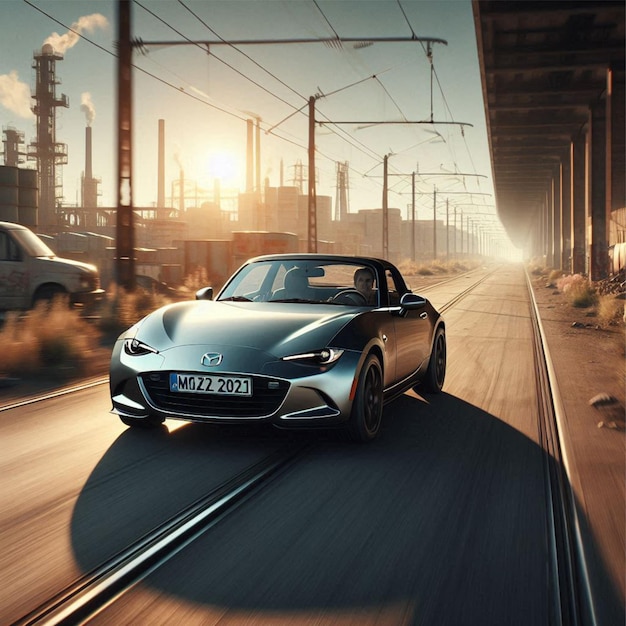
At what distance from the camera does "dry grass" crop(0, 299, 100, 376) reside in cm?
963

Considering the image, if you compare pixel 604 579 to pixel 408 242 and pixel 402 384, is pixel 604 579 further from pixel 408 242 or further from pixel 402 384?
pixel 408 242

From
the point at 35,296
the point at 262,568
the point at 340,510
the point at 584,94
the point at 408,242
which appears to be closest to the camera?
the point at 262,568

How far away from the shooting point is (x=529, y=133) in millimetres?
35562

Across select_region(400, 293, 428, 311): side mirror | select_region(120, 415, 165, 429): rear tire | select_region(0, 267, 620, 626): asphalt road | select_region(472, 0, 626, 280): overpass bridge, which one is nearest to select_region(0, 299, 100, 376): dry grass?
select_region(0, 267, 620, 626): asphalt road

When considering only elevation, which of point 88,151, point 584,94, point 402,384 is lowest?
point 402,384

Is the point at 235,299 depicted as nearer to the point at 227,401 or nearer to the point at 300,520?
the point at 227,401

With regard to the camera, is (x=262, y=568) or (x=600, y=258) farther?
(x=600, y=258)

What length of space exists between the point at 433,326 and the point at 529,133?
29975 mm

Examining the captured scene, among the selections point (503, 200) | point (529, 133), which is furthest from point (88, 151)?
point (529, 133)

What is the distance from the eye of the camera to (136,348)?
18.4 feet

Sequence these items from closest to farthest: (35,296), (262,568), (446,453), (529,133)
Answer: (262,568)
(446,453)
(35,296)
(529,133)

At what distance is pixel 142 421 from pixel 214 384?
0.87 m

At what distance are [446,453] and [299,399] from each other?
1.13 meters

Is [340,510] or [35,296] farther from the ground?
[35,296]
